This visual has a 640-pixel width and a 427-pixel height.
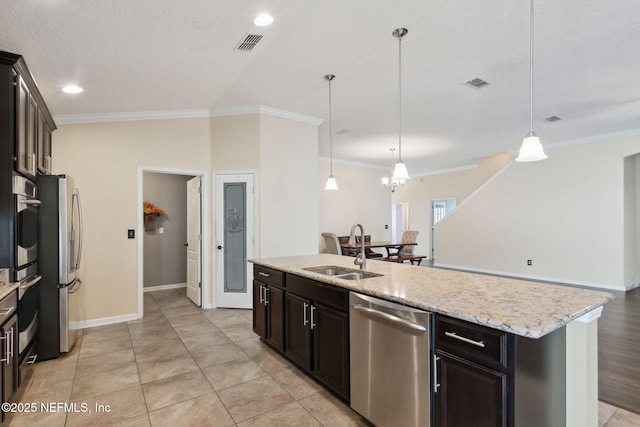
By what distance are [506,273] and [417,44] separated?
6.34 m

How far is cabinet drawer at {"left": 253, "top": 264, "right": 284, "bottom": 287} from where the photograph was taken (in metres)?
3.04

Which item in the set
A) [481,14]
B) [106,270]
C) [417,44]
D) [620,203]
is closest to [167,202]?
[106,270]

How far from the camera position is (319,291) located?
8.25 feet

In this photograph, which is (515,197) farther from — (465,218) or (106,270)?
(106,270)

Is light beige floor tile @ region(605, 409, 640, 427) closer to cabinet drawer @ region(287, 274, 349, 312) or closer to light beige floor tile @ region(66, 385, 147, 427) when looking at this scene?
cabinet drawer @ region(287, 274, 349, 312)

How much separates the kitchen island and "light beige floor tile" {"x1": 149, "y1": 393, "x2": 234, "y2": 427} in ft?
3.84

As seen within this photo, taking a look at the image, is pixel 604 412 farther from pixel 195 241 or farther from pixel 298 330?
pixel 195 241

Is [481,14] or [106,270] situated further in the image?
[106,270]

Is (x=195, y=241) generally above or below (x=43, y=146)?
below

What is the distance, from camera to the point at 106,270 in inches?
168

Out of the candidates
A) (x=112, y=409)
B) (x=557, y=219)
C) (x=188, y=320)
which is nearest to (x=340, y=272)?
(x=112, y=409)

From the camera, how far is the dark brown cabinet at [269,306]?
305 centimetres

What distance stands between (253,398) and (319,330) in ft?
2.16

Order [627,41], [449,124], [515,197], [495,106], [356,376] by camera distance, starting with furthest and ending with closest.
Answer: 1. [515,197]
2. [449,124]
3. [495,106]
4. [627,41]
5. [356,376]
